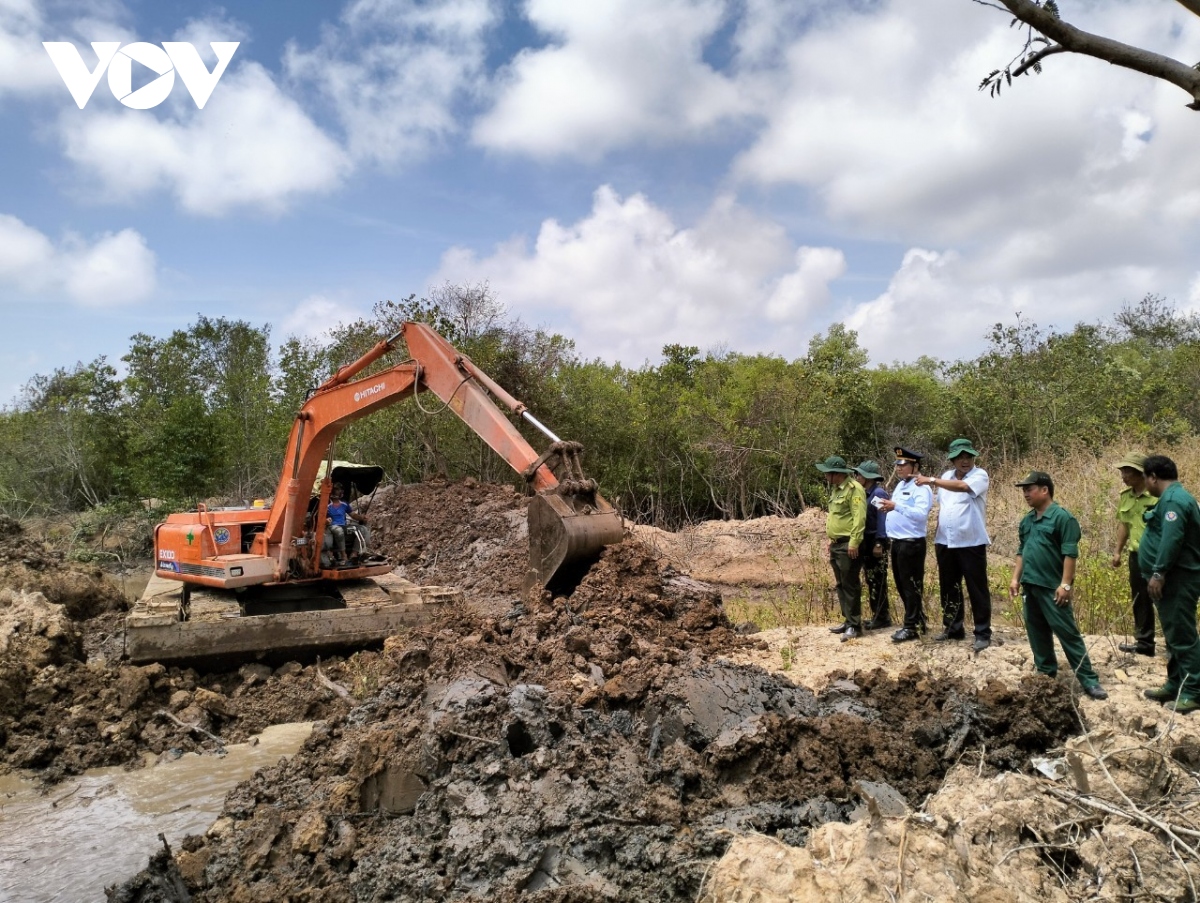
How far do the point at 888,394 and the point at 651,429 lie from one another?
30.2ft

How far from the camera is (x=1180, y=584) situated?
5.36 metres

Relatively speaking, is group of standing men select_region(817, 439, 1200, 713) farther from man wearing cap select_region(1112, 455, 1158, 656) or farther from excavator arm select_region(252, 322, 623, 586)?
excavator arm select_region(252, 322, 623, 586)

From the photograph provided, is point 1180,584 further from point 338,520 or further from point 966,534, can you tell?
point 338,520

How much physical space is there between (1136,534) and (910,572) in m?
1.76

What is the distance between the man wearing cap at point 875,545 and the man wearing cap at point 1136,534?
1866mm

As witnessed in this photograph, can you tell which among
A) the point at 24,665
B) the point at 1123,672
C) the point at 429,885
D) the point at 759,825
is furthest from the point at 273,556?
the point at 1123,672

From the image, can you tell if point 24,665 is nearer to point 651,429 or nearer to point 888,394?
point 651,429

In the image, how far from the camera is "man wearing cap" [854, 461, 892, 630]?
7.58 m

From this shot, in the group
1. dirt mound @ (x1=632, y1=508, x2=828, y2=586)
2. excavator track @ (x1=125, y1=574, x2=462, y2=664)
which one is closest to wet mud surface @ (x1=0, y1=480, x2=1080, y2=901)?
excavator track @ (x1=125, y1=574, x2=462, y2=664)

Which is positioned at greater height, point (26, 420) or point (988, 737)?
point (26, 420)

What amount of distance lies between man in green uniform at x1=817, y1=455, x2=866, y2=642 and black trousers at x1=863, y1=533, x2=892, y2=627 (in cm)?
16

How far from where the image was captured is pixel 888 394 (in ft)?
83.5

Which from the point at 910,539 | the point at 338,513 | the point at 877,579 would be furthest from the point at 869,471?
the point at 338,513

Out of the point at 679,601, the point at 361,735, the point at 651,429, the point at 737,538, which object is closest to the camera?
the point at 361,735
